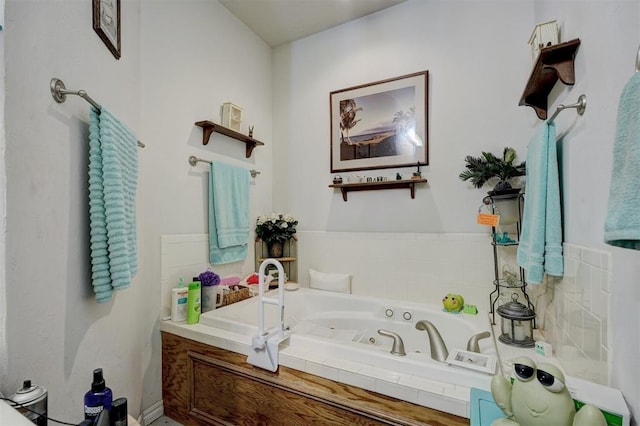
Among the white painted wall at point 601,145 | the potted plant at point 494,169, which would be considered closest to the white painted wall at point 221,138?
the white painted wall at point 601,145

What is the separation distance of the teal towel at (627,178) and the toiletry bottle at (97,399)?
139cm

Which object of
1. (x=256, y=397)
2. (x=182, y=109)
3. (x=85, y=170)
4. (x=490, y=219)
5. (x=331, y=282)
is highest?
(x=182, y=109)

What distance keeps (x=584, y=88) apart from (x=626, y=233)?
3.19ft

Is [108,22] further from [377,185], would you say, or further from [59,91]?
[377,185]

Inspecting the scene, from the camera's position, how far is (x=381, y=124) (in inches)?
97.6

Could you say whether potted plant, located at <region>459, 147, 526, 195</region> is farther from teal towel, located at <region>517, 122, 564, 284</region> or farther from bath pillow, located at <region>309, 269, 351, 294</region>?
bath pillow, located at <region>309, 269, 351, 294</region>

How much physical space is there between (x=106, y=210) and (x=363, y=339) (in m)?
1.79

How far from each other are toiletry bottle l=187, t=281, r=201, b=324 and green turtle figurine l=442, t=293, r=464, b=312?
1678 millimetres

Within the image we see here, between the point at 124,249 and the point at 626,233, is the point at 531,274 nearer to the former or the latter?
the point at 626,233

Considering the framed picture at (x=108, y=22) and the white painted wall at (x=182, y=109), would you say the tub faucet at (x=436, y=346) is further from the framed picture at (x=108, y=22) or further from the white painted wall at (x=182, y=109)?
the framed picture at (x=108, y=22)

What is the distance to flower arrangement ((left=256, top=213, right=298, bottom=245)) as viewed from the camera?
2.67 meters

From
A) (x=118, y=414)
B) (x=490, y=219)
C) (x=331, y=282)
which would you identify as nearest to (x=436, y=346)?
(x=490, y=219)

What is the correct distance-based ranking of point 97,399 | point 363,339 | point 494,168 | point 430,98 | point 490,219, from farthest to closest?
point 430,98
point 363,339
point 494,168
point 490,219
point 97,399

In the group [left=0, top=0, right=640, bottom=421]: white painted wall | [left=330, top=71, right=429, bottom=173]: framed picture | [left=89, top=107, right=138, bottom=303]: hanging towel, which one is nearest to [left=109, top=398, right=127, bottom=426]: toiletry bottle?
[left=0, top=0, right=640, bottom=421]: white painted wall
